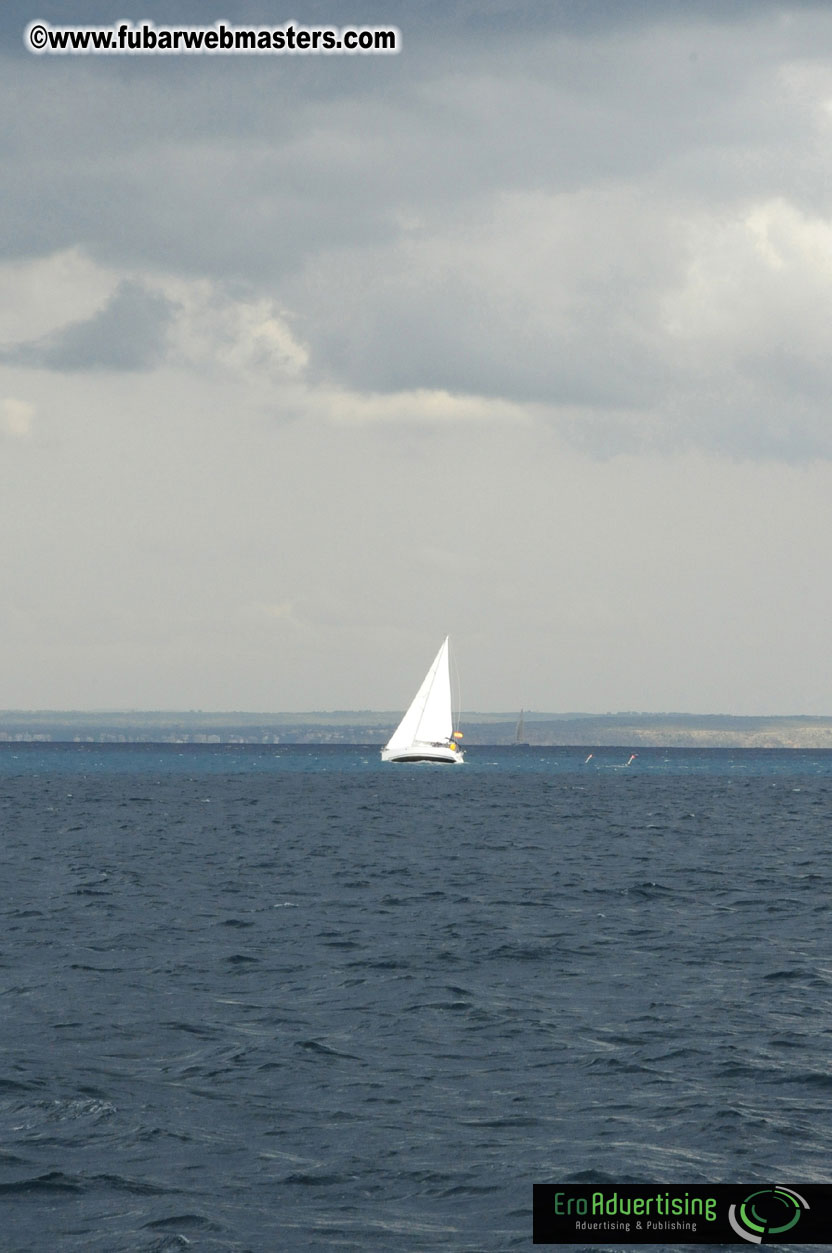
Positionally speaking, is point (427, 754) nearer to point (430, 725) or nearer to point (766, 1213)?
point (430, 725)

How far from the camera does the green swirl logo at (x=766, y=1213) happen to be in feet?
50.0

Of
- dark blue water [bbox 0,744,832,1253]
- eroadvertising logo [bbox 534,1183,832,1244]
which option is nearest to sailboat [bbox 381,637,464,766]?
dark blue water [bbox 0,744,832,1253]

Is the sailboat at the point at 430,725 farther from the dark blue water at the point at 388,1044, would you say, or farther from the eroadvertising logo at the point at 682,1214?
the eroadvertising logo at the point at 682,1214

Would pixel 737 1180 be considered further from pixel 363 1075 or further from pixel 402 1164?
pixel 363 1075

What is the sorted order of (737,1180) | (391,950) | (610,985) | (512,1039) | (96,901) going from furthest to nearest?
(96,901), (391,950), (610,985), (512,1039), (737,1180)

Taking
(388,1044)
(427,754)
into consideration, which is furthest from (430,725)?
(388,1044)

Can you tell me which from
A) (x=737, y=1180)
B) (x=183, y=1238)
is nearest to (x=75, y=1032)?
(x=183, y=1238)

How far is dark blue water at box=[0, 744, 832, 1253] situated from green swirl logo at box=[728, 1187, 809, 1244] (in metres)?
0.74

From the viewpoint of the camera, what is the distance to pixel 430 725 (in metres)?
166

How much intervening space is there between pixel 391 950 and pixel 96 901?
14.1 metres

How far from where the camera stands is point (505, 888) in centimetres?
4872

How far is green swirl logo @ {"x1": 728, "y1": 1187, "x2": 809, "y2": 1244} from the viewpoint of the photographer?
50.0 feet

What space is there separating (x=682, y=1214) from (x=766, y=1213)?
1.01 m

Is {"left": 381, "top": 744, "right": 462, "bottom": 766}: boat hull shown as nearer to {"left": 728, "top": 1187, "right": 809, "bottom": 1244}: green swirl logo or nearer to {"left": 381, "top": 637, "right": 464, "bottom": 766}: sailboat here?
{"left": 381, "top": 637, "right": 464, "bottom": 766}: sailboat
